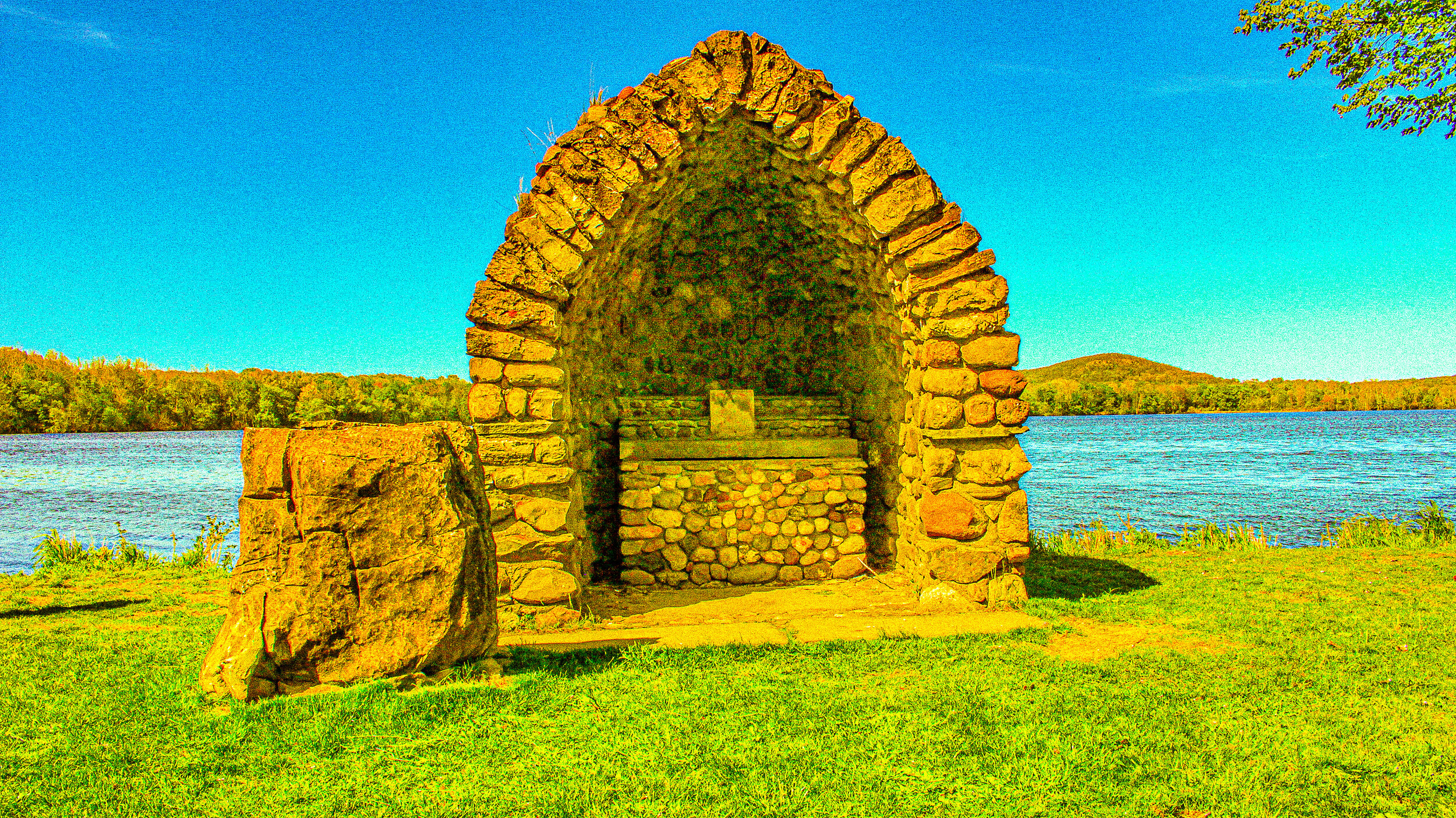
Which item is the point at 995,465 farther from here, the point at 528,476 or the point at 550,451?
the point at 528,476

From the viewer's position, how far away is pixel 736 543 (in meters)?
6.97

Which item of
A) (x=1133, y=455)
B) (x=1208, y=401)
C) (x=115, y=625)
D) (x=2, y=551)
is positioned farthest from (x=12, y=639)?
(x=1208, y=401)

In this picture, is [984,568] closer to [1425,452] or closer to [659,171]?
[659,171]

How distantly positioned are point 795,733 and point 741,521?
12.3 ft

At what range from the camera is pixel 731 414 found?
7531mm

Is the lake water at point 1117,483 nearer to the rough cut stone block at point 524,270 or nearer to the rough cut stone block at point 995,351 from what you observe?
the rough cut stone block at point 524,270

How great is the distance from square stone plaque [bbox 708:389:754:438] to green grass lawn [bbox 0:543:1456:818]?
130 inches

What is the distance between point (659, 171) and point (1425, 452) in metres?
42.4

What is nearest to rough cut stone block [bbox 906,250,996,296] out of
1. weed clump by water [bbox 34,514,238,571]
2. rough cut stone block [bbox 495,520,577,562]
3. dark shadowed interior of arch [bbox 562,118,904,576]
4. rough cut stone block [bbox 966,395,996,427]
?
dark shadowed interior of arch [bbox 562,118,904,576]

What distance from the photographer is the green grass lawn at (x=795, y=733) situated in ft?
8.89

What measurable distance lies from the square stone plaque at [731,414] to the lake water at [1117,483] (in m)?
7.03

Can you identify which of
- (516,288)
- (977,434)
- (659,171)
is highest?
(659,171)

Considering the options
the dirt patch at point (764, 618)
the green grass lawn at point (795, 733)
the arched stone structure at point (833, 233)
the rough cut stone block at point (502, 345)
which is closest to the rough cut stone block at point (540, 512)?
the arched stone structure at point (833, 233)

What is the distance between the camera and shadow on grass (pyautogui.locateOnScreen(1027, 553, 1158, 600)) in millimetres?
6105
